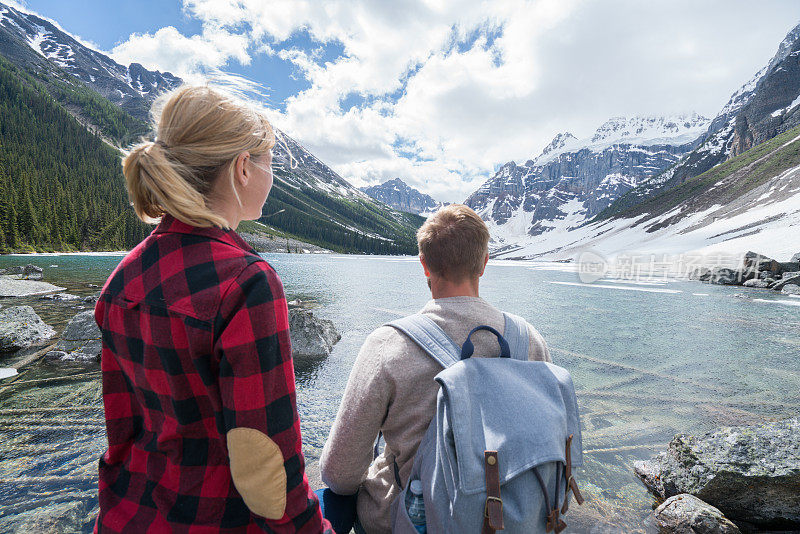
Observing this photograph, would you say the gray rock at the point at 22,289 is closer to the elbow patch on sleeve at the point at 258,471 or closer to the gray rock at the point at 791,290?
the elbow patch on sleeve at the point at 258,471

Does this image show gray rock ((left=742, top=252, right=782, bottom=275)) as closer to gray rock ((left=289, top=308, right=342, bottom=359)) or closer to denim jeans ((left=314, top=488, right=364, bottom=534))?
gray rock ((left=289, top=308, right=342, bottom=359))

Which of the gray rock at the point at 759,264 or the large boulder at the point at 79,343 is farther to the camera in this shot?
the gray rock at the point at 759,264

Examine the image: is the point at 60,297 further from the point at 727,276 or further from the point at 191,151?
the point at 727,276

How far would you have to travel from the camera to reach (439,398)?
1896mm

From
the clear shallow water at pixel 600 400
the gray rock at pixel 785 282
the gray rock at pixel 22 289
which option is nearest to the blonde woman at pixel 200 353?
the clear shallow water at pixel 600 400

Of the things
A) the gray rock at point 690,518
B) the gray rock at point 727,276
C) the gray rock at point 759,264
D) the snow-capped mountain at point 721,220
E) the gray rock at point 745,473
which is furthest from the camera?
the snow-capped mountain at point 721,220

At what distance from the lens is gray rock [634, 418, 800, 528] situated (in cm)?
410

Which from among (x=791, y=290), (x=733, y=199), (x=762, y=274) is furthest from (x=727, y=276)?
(x=733, y=199)

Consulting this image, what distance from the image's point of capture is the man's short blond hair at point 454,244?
2.44m

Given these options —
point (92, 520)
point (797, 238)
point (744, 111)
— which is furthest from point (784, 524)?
point (744, 111)

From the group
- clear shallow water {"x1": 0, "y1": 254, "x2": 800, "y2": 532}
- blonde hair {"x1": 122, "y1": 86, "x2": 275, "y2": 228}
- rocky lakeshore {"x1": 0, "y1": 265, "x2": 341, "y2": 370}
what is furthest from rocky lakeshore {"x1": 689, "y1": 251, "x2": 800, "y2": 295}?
blonde hair {"x1": 122, "y1": 86, "x2": 275, "y2": 228}

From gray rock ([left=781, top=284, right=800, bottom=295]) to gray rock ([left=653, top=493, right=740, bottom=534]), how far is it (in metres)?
36.4

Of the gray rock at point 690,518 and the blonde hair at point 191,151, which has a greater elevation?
the blonde hair at point 191,151

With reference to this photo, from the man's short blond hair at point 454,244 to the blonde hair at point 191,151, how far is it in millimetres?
1229
